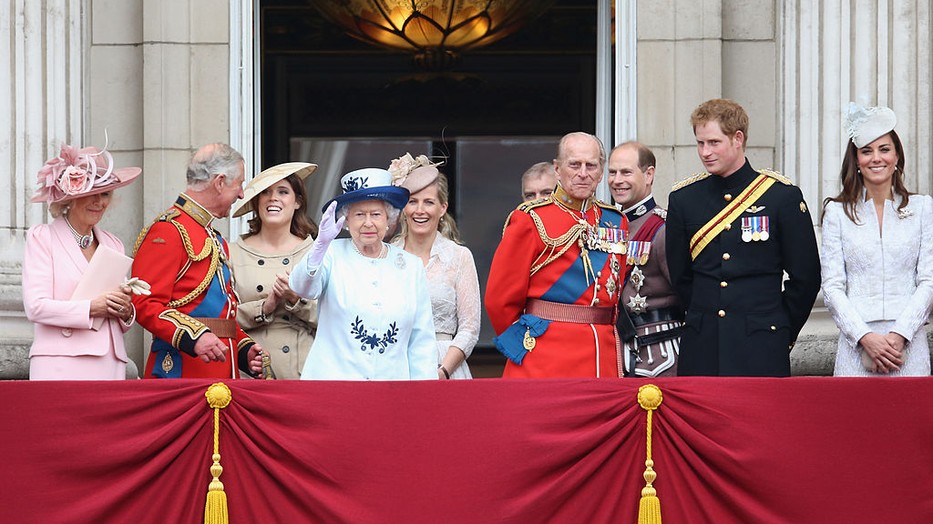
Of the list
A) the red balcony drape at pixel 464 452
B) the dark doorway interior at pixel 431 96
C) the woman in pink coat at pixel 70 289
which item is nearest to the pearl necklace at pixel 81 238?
the woman in pink coat at pixel 70 289

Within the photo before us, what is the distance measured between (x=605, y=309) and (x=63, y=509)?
2421 millimetres

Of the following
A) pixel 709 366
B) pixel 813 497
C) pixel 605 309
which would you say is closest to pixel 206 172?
pixel 605 309

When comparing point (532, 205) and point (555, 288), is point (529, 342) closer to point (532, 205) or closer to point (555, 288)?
point (555, 288)

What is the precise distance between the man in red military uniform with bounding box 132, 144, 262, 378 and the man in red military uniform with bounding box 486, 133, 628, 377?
114 cm

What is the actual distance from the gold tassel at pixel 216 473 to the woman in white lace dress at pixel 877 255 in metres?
2.70

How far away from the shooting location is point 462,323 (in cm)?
758

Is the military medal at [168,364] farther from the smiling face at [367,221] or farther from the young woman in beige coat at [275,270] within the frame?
the smiling face at [367,221]

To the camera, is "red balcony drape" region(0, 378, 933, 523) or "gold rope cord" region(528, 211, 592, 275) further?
"gold rope cord" region(528, 211, 592, 275)

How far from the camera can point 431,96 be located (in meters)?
15.4

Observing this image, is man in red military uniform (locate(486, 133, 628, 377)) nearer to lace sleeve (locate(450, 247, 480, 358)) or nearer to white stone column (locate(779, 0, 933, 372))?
lace sleeve (locate(450, 247, 480, 358))

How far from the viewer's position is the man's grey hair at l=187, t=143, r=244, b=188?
7020 mm

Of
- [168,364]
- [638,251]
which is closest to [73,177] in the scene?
[168,364]

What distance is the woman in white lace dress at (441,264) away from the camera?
7.58 meters

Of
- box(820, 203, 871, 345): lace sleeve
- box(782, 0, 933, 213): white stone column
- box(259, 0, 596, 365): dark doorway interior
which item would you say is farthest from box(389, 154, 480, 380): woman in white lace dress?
box(259, 0, 596, 365): dark doorway interior
